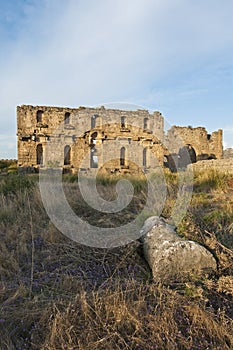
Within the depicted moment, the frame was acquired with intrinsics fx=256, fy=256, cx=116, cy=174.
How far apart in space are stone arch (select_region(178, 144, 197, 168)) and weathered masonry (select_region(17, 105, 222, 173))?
80mm

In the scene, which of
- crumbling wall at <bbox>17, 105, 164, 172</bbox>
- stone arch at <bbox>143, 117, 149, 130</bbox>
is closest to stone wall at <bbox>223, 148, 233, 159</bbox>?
crumbling wall at <bbox>17, 105, 164, 172</bbox>

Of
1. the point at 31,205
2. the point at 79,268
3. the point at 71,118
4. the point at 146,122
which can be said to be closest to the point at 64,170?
the point at 71,118

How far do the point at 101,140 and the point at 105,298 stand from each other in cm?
2548

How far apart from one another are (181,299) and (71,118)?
26.6m

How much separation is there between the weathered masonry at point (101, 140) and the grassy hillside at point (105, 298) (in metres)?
21.1

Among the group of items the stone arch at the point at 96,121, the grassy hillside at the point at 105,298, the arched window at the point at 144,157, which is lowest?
the grassy hillside at the point at 105,298

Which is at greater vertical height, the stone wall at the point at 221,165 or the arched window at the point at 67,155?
the arched window at the point at 67,155

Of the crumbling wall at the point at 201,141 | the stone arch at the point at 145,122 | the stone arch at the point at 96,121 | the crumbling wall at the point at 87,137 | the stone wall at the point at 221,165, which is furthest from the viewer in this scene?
the crumbling wall at the point at 201,141

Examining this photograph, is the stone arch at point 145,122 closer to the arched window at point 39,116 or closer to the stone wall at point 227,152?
the stone wall at point 227,152

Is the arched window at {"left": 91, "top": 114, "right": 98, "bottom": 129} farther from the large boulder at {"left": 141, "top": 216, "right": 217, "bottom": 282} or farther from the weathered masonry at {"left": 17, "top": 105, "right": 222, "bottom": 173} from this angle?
the large boulder at {"left": 141, "top": 216, "right": 217, "bottom": 282}

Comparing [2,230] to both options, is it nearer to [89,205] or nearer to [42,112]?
[89,205]

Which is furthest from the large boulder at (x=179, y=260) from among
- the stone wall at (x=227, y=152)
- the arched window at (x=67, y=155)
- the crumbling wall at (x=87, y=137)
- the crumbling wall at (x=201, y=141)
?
the stone wall at (x=227, y=152)

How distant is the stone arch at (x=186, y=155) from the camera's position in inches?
1185

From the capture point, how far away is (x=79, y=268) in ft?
9.34
